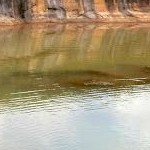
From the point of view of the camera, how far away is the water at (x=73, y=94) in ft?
43.2

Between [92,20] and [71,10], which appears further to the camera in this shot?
[92,20]

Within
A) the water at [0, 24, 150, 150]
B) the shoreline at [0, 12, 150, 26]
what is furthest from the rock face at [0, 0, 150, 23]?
the water at [0, 24, 150, 150]

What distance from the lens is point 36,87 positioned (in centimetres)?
1812

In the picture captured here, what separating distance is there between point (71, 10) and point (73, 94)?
22.8 m

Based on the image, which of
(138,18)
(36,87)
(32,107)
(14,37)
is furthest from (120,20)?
(32,107)

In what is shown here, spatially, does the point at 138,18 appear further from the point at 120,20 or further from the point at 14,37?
the point at 14,37

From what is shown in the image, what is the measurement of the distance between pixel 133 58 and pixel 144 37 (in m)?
8.93

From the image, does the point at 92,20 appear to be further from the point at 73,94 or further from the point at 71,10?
the point at 73,94

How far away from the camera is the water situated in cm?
1318

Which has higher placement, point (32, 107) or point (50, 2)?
point (50, 2)

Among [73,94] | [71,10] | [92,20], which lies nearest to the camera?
[73,94]

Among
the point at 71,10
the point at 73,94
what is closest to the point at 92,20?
the point at 71,10

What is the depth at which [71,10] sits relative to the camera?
39250mm

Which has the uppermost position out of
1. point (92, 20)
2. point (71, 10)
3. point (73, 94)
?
point (71, 10)
